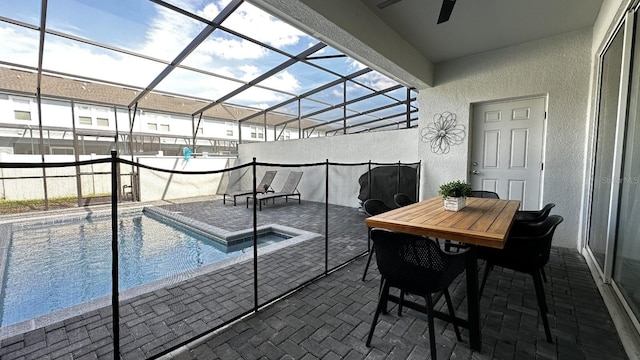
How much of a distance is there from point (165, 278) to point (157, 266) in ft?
2.16

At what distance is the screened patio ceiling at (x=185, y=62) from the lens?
3863 mm

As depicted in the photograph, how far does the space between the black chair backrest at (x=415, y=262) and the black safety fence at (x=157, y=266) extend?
1029mm

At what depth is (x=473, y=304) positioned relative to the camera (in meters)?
1.64

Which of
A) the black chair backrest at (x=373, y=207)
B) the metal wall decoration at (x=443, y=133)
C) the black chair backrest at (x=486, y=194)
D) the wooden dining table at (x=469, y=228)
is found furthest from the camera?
the metal wall decoration at (x=443, y=133)

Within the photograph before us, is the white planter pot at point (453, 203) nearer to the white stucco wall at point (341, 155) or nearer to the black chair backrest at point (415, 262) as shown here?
the black chair backrest at point (415, 262)

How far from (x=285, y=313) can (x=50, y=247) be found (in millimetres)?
3079

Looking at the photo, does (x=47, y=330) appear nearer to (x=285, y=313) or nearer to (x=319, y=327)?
(x=285, y=313)

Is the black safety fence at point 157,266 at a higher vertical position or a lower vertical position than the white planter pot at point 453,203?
lower

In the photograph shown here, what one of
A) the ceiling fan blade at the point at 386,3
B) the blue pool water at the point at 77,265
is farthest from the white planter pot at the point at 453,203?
the blue pool water at the point at 77,265

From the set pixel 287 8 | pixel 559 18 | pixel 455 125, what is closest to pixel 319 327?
pixel 287 8

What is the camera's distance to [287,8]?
2406mm

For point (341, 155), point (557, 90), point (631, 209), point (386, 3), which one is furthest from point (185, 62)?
point (631, 209)

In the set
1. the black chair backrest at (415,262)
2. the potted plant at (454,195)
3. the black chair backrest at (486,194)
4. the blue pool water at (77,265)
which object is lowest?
the blue pool water at (77,265)

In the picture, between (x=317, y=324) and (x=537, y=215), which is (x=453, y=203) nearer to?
(x=537, y=215)
